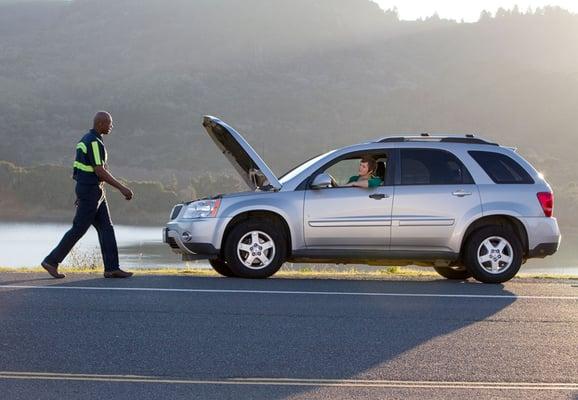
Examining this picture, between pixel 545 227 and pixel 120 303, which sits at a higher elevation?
pixel 545 227

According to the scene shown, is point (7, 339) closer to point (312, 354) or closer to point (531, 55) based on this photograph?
point (312, 354)

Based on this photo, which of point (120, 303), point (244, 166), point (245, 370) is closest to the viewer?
point (245, 370)

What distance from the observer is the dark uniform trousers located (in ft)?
35.1

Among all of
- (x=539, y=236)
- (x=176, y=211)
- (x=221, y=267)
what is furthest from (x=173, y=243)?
(x=539, y=236)

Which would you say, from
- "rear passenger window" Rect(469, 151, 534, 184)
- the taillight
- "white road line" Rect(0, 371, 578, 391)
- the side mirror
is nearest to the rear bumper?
the taillight

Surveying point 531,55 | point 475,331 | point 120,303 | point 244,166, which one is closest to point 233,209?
point 244,166

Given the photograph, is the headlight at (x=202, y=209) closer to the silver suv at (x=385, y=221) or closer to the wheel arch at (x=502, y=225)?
the silver suv at (x=385, y=221)

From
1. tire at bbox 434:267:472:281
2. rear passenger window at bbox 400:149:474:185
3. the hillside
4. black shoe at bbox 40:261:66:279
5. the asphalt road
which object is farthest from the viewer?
the hillside

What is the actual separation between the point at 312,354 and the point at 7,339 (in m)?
Result: 2.20

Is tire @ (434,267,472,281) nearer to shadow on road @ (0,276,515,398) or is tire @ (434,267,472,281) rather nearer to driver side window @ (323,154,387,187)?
driver side window @ (323,154,387,187)

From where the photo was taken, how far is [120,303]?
831 centimetres

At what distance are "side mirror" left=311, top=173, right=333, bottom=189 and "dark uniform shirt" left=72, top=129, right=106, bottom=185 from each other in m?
2.64

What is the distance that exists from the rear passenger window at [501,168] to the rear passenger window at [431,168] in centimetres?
28

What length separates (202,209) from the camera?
1139 cm
